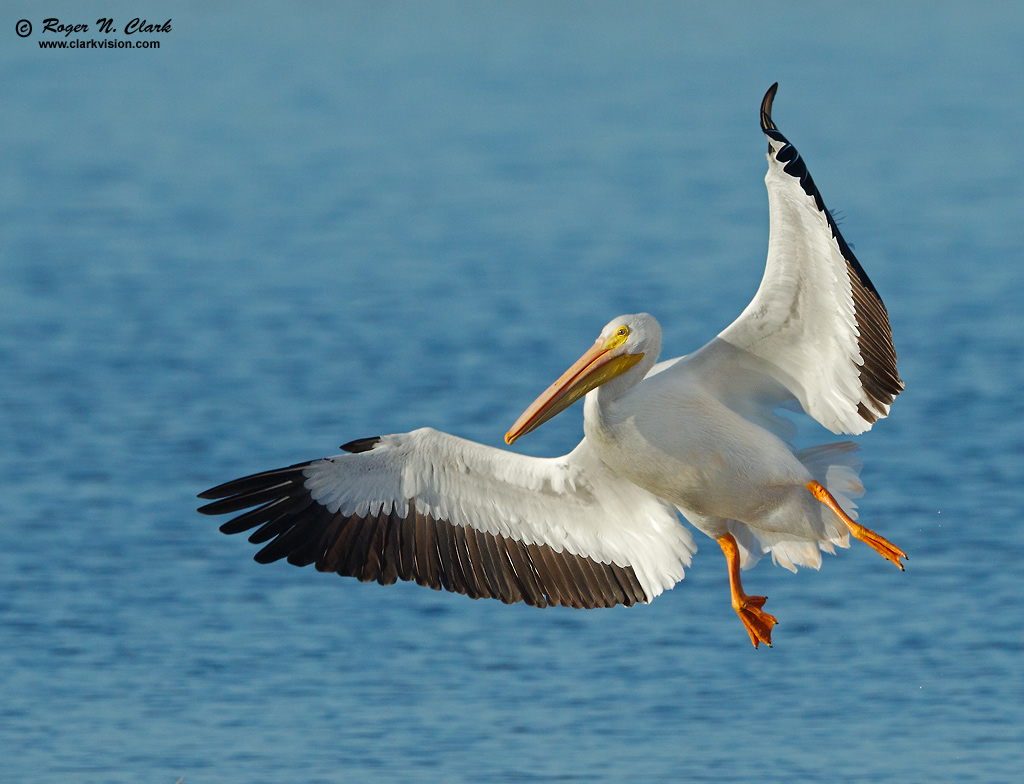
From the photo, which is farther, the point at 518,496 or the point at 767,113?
the point at 518,496

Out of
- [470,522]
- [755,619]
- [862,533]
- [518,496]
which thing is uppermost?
[518,496]

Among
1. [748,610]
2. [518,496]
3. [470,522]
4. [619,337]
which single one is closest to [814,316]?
[619,337]

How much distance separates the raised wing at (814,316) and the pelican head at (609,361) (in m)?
0.42

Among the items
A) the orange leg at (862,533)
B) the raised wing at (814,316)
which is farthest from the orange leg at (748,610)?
the raised wing at (814,316)

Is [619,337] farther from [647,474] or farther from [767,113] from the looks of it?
[767,113]

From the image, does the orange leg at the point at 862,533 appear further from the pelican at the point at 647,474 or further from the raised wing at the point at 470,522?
the raised wing at the point at 470,522

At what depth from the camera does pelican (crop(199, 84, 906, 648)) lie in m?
7.71

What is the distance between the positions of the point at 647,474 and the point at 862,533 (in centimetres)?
111

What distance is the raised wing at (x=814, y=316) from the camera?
7.37 m

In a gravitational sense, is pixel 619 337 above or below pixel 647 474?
above

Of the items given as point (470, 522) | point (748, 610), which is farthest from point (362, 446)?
point (748, 610)

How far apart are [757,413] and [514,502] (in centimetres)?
145

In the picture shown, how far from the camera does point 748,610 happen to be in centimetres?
847

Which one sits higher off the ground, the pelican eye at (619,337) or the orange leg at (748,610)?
the pelican eye at (619,337)
